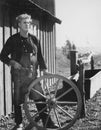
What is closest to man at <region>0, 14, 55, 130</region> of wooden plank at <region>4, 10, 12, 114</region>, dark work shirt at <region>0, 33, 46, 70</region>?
dark work shirt at <region>0, 33, 46, 70</region>

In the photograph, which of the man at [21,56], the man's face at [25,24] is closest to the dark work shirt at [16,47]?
the man at [21,56]

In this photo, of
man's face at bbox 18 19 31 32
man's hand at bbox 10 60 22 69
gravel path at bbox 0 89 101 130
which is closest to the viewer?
man's face at bbox 18 19 31 32

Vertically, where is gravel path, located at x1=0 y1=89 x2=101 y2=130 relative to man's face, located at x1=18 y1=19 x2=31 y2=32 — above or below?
below

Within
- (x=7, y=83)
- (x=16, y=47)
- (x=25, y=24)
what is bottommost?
(x=7, y=83)

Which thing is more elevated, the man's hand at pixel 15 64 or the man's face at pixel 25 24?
the man's face at pixel 25 24

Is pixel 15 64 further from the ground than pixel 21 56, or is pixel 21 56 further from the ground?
pixel 21 56

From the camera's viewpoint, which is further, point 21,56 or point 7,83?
point 7,83

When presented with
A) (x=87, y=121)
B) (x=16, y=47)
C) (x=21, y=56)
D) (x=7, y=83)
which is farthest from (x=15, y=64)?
(x=87, y=121)

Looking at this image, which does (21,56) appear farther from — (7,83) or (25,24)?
(7,83)

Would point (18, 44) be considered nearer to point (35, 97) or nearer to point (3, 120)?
point (35, 97)

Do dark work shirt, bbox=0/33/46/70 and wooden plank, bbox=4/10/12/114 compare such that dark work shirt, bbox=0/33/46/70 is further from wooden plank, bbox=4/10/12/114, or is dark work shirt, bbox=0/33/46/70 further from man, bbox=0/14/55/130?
wooden plank, bbox=4/10/12/114

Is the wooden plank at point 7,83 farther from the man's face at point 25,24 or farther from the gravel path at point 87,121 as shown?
the man's face at point 25,24

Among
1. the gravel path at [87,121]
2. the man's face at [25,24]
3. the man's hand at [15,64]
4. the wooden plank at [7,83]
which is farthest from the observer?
the wooden plank at [7,83]

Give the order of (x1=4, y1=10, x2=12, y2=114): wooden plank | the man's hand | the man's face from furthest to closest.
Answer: (x1=4, y1=10, x2=12, y2=114): wooden plank → the man's hand → the man's face
